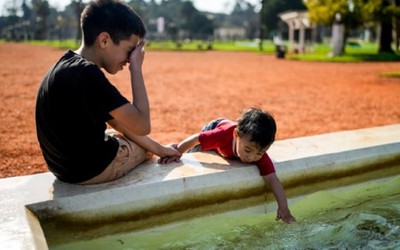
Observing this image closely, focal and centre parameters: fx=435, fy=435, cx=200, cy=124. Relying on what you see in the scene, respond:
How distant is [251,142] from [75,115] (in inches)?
40.4

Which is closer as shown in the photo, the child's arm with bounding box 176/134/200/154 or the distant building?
the child's arm with bounding box 176/134/200/154

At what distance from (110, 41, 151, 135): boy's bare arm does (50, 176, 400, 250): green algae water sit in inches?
24.9

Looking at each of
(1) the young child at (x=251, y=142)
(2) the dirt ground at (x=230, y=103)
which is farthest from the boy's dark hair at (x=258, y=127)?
(2) the dirt ground at (x=230, y=103)

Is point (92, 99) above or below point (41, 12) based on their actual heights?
below

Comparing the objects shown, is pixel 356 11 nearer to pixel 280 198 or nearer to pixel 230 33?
pixel 280 198

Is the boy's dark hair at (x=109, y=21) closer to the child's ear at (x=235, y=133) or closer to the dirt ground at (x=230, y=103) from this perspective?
the child's ear at (x=235, y=133)

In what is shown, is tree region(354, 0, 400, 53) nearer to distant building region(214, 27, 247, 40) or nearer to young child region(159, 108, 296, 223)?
young child region(159, 108, 296, 223)

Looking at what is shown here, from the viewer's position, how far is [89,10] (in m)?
2.29

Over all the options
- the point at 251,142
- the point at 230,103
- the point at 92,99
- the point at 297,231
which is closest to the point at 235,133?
the point at 251,142

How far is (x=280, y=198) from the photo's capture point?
2658 millimetres

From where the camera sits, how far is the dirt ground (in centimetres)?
566

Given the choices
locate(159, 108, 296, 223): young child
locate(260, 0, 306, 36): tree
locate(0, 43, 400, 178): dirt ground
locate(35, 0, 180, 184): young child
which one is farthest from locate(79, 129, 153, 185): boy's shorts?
locate(260, 0, 306, 36): tree

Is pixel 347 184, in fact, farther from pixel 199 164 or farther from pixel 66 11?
pixel 66 11

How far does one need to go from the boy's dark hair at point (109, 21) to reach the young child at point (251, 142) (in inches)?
34.0
